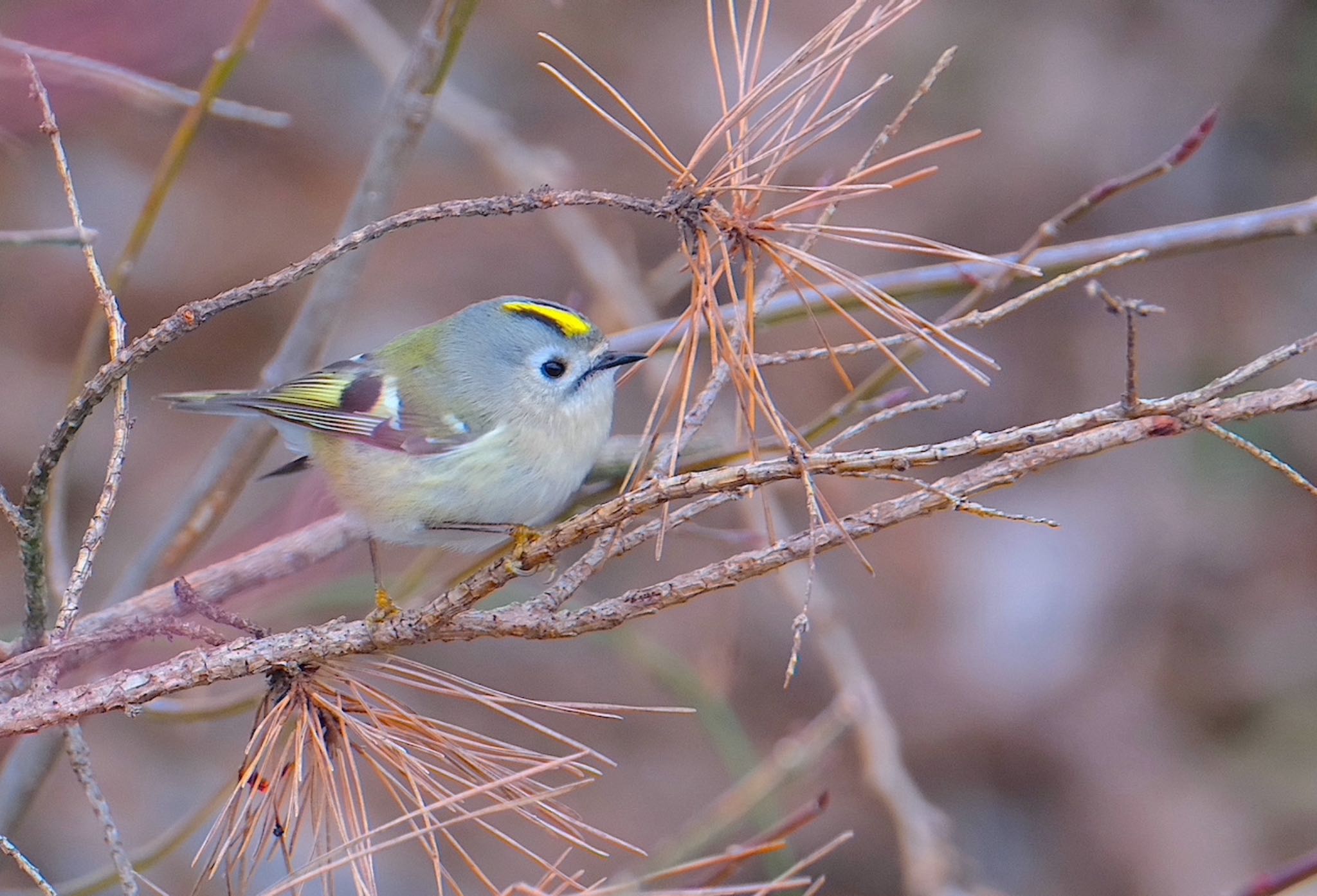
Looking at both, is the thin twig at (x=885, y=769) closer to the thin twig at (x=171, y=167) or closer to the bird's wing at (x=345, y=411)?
the bird's wing at (x=345, y=411)

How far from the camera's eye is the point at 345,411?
1.68m

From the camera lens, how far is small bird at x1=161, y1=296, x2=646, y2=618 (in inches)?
61.4

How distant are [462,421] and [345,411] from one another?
188mm

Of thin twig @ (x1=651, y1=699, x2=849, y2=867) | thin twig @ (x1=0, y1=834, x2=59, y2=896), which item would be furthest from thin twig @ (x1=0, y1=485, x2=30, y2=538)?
thin twig @ (x1=651, y1=699, x2=849, y2=867)

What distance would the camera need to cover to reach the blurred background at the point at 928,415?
9.63ft

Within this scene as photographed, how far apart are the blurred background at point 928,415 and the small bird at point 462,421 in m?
0.96

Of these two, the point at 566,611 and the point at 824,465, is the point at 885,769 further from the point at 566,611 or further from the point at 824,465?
the point at 824,465

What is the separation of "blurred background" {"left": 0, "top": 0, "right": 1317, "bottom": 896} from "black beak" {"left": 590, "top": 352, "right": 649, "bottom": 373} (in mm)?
1026

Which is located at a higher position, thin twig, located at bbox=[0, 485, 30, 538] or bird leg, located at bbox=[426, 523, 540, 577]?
bird leg, located at bbox=[426, 523, 540, 577]

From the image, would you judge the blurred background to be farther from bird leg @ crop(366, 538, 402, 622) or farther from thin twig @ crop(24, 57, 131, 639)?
thin twig @ crop(24, 57, 131, 639)

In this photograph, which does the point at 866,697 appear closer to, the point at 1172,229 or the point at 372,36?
the point at 1172,229

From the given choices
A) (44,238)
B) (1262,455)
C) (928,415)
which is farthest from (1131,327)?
(928,415)

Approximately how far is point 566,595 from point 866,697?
1.00 m

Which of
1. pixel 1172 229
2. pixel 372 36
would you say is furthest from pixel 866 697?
pixel 372 36
